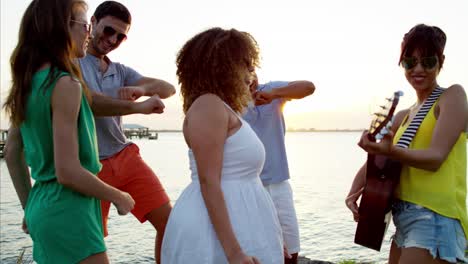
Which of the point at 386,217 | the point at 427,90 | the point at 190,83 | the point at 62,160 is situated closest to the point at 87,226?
the point at 62,160

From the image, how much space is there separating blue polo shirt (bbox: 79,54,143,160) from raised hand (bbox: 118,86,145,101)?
18cm

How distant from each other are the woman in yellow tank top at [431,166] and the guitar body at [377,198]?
82 mm

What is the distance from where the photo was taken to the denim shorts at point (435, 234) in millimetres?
2859

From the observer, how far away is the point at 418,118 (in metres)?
3.03

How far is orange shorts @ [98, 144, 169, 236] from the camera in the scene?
4227 mm

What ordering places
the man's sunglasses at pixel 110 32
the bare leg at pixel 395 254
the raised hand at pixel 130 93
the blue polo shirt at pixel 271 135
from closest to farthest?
the bare leg at pixel 395 254, the raised hand at pixel 130 93, the man's sunglasses at pixel 110 32, the blue polo shirt at pixel 271 135

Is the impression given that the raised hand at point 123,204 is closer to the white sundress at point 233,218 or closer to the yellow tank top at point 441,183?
the white sundress at point 233,218

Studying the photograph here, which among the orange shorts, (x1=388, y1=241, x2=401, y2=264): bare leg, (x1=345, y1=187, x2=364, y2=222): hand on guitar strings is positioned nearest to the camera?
(x1=388, y1=241, x2=401, y2=264): bare leg

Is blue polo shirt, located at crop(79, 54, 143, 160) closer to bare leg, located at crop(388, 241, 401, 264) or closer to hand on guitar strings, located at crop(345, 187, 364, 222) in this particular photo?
hand on guitar strings, located at crop(345, 187, 364, 222)

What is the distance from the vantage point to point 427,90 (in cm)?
316

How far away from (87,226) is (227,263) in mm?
712

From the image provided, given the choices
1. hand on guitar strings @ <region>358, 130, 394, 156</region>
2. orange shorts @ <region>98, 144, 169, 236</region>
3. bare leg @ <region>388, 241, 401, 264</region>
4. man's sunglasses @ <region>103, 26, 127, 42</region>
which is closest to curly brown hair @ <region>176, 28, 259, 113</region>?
hand on guitar strings @ <region>358, 130, 394, 156</region>

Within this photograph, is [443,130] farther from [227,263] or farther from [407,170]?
[227,263]

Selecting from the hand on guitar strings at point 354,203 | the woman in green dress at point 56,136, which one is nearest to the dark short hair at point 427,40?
the hand on guitar strings at point 354,203
